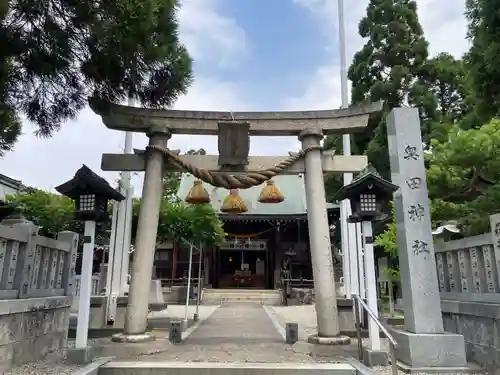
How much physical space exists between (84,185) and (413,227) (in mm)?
5573

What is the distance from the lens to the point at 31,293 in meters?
6.67

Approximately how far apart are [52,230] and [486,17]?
1771cm

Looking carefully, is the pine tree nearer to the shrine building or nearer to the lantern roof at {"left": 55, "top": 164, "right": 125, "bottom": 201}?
the shrine building

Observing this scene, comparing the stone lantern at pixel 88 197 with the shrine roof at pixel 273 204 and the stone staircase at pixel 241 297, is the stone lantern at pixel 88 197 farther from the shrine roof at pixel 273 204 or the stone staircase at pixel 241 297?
the stone staircase at pixel 241 297

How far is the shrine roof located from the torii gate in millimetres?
14267

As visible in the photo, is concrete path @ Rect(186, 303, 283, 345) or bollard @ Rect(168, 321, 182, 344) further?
concrete path @ Rect(186, 303, 283, 345)

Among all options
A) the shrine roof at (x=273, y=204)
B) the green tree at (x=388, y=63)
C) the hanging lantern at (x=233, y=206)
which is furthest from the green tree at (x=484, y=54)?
the shrine roof at (x=273, y=204)

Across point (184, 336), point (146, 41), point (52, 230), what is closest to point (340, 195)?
point (146, 41)

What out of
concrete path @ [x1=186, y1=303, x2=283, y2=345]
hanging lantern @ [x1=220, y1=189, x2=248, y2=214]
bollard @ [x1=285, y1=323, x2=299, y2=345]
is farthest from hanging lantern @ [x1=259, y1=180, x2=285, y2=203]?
bollard @ [x1=285, y1=323, x2=299, y2=345]

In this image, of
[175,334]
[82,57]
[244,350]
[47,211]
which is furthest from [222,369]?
[47,211]

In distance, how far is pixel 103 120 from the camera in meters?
8.77

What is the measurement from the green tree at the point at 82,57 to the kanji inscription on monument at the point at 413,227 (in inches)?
150

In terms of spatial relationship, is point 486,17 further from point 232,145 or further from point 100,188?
point 100,188

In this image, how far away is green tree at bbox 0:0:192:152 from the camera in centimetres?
541
